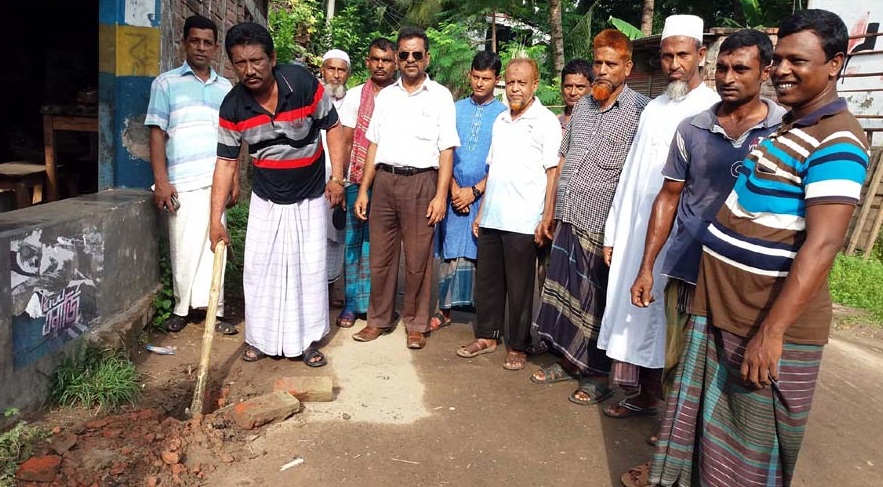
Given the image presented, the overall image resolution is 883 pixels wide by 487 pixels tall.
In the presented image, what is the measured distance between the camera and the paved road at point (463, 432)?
9.38 feet

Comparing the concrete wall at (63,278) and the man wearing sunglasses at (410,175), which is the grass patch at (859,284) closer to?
the man wearing sunglasses at (410,175)

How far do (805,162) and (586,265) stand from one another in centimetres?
179

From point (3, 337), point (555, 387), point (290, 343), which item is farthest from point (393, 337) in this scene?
point (3, 337)

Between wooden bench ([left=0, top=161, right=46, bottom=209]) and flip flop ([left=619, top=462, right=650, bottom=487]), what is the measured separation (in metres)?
5.77

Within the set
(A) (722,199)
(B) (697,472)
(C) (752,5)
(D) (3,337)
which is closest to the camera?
(B) (697,472)

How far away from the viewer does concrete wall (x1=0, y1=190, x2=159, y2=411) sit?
9.27 feet

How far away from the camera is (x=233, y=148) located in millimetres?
3703

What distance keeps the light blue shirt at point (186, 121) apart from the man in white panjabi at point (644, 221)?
105 inches

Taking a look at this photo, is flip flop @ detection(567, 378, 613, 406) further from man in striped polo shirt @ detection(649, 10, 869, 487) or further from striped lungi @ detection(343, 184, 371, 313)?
striped lungi @ detection(343, 184, 371, 313)

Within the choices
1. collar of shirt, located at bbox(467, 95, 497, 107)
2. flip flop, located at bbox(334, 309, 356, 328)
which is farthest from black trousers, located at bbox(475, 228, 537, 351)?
flip flop, located at bbox(334, 309, 356, 328)

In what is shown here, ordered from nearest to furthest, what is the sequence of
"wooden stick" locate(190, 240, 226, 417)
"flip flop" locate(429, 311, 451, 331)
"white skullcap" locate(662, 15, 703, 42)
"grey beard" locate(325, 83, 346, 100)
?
"white skullcap" locate(662, 15, 703, 42) < "wooden stick" locate(190, 240, 226, 417) < "flip flop" locate(429, 311, 451, 331) < "grey beard" locate(325, 83, 346, 100)

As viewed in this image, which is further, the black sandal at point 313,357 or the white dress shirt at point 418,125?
the white dress shirt at point 418,125

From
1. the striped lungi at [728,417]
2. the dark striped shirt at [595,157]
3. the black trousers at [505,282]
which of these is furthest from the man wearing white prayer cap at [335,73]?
the striped lungi at [728,417]

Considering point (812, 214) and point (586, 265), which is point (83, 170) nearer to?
point (586, 265)
